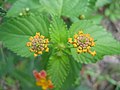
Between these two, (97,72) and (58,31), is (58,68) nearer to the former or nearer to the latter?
(58,31)

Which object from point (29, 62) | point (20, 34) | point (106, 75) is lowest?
point (106, 75)

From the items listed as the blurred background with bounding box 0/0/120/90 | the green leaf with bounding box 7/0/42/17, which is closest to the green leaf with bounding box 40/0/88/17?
the green leaf with bounding box 7/0/42/17

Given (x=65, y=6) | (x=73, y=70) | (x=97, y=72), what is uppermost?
(x=65, y=6)

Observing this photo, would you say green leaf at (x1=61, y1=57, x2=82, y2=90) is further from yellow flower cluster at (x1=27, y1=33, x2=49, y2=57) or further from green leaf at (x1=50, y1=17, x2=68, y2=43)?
yellow flower cluster at (x1=27, y1=33, x2=49, y2=57)

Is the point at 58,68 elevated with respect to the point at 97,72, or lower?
elevated

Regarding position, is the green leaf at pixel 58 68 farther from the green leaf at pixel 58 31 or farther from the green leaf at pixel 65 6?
the green leaf at pixel 65 6

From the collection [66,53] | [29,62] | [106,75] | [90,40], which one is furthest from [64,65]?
[106,75]

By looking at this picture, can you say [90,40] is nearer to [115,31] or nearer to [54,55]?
[54,55]

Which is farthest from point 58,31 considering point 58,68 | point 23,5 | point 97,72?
point 97,72
